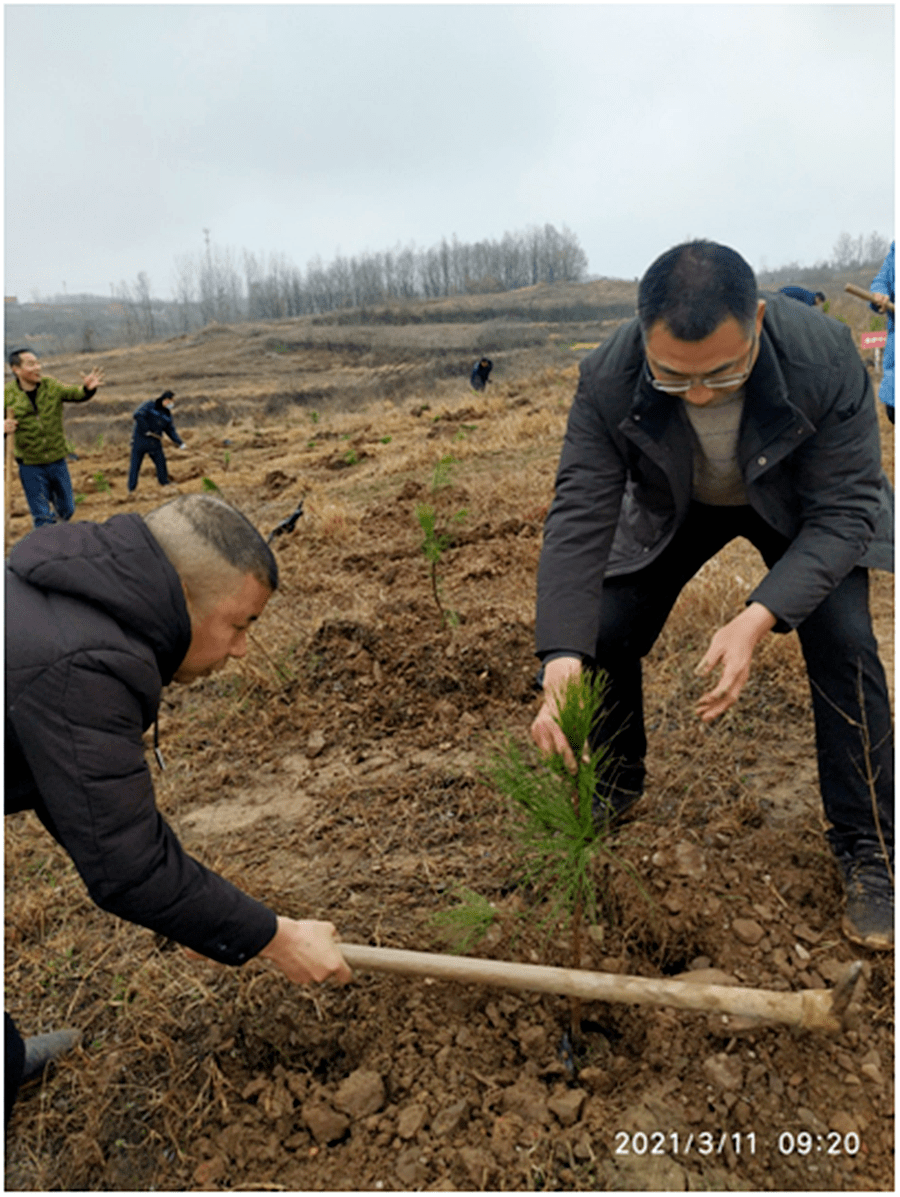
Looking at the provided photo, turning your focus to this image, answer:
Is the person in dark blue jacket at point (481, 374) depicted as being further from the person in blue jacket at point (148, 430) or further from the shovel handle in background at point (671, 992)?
the shovel handle in background at point (671, 992)

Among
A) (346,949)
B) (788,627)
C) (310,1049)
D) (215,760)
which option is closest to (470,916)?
(346,949)

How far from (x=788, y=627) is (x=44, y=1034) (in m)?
2.23

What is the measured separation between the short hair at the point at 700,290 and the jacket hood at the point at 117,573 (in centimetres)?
114

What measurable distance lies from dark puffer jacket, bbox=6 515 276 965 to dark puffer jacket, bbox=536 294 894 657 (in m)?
0.93

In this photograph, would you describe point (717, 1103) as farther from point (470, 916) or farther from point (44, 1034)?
point (44, 1034)

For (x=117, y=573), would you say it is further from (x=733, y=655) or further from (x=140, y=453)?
(x=140, y=453)

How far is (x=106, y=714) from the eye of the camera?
144cm

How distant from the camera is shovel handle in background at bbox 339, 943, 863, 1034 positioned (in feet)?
5.42

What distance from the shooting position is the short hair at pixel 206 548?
1607mm

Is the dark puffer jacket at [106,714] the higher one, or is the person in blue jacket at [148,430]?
the person in blue jacket at [148,430]

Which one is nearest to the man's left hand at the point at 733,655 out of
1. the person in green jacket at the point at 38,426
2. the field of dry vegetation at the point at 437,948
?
the field of dry vegetation at the point at 437,948

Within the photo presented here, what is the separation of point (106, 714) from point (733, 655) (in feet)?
4.37

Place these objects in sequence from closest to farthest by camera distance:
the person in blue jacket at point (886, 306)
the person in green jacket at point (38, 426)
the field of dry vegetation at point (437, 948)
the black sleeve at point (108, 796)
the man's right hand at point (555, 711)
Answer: the black sleeve at point (108, 796), the field of dry vegetation at point (437, 948), the man's right hand at point (555, 711), the person in blue jacket at point (886, 306), the person in green jacket at point (38, 426)
